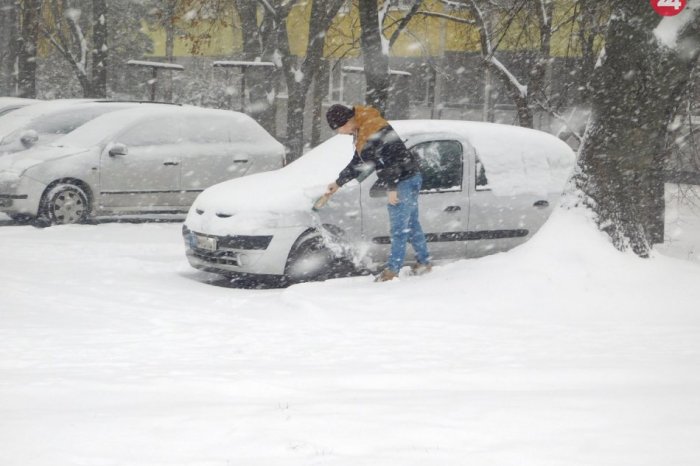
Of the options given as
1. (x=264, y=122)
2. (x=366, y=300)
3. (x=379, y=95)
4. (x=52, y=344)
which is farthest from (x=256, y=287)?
(x=264, y=122)

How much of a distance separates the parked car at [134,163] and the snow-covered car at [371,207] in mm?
4448

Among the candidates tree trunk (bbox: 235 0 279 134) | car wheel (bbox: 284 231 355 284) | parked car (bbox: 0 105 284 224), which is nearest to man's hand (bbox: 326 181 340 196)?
car wheel (bbox: 284 231 355 284)

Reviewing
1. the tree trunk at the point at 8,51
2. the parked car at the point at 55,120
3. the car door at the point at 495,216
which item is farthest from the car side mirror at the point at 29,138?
the tree trunk at the point at 8,51

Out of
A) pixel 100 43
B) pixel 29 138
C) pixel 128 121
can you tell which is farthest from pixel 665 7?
pixel 100 43

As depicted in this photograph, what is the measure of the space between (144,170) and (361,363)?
9089mm

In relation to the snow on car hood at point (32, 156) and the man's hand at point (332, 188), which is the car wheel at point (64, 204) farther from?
the man's hand at point (332, 188)

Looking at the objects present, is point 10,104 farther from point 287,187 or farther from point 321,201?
point 321,201

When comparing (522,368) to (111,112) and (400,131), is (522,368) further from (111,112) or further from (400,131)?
(111,112)

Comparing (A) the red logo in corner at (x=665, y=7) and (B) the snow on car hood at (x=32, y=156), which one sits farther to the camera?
(B) the snow on car hood at (x=32, y=156)

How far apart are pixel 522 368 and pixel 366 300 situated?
103 inches

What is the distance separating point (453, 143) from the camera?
34.5 ft

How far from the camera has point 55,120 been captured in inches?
658

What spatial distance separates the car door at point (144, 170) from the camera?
14.7 meters

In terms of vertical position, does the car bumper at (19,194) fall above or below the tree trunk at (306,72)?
below
